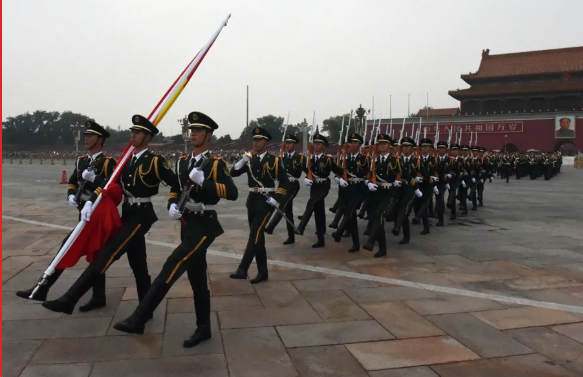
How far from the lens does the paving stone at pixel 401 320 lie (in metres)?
3.99

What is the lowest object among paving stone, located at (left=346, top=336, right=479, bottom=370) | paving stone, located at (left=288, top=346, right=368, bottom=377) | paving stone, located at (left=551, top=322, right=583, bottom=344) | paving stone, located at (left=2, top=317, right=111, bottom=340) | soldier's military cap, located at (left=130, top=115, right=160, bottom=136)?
paving stone, located at (left=288, top=346, right=368, bottom=377)

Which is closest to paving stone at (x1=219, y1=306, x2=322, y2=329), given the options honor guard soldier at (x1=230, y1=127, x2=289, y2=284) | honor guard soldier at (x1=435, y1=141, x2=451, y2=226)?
honor guard soldier at (x1=230, y1=127, x2=289, y2=284)

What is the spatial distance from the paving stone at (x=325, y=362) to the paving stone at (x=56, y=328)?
169cm

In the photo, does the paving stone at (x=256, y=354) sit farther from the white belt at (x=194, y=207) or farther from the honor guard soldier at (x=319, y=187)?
the honor guard soldier at (x=319, y=187)

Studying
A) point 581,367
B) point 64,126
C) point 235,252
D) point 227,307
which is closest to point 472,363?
point 581,367

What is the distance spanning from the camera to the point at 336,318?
4.32m

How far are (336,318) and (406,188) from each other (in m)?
4.03

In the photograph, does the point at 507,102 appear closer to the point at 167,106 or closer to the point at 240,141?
the point at 240,141

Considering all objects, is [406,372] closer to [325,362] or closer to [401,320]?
[325,362]

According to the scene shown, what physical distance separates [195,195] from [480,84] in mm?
55817

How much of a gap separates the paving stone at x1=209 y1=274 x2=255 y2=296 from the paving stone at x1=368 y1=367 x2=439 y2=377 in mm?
2108

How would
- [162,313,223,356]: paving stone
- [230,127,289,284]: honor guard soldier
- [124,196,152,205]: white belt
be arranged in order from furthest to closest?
[230,127,289,284]: honor guard soldier → [124,196,152,205]: white belt → [162,313,223,356]: paving stone

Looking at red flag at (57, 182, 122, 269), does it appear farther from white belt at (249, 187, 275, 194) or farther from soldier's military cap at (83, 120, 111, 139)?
white belt at (249, 187, 275, 194)

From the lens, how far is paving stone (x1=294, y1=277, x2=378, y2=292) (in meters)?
5.25
